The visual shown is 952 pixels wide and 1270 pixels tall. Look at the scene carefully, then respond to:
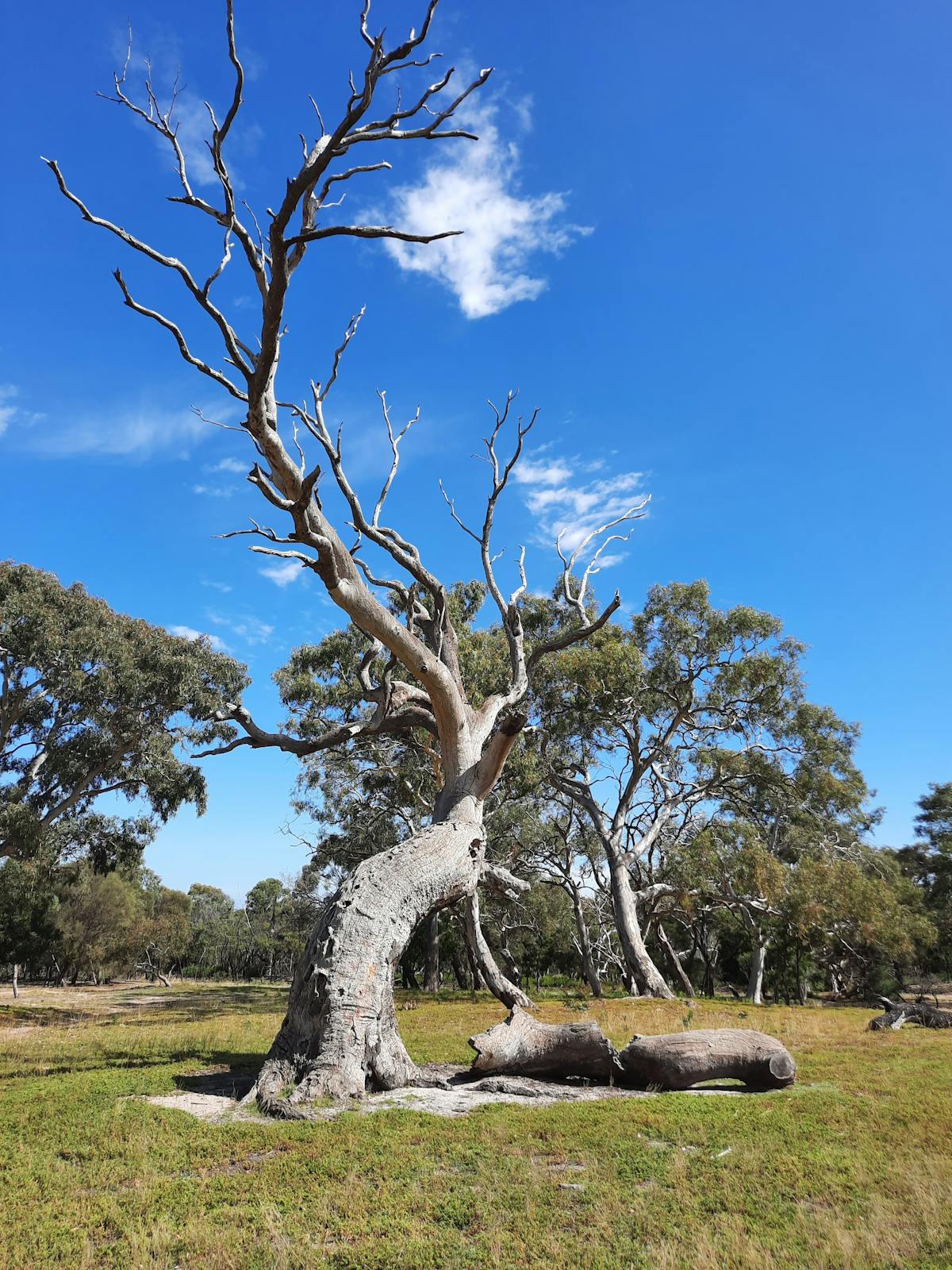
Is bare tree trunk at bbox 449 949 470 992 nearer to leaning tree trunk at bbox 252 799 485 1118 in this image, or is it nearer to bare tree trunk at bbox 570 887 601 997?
bare tree trunk at bbox 570 887 601 997

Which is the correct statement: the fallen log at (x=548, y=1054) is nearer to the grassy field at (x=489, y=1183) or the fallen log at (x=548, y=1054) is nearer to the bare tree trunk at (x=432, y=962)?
the grassy field at (x=489, y=1183)

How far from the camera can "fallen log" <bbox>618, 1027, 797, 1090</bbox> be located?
789cm

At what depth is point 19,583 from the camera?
67.1 ft

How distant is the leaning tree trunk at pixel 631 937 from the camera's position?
20.8 metres

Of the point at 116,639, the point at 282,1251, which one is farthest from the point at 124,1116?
the point at 116,639

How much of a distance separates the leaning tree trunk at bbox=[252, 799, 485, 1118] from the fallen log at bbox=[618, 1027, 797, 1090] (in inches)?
98.5

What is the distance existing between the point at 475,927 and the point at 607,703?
8.42m

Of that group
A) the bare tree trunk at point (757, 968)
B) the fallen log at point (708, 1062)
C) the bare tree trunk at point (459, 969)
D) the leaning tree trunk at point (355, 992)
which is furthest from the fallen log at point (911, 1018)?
the bare tree trunk at point (459, 969)

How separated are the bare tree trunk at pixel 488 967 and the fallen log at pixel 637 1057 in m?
3.52

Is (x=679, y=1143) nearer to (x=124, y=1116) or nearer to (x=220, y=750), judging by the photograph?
(x=124, y=1116)

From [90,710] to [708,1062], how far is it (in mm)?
19020

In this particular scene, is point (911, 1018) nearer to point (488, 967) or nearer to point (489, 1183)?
point (488, 967)

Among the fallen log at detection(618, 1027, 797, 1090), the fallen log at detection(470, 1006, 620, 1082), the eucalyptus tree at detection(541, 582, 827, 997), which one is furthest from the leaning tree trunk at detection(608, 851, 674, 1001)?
the fallen log at detection(470, 1006, 620, 1082)

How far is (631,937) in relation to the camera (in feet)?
70.4
